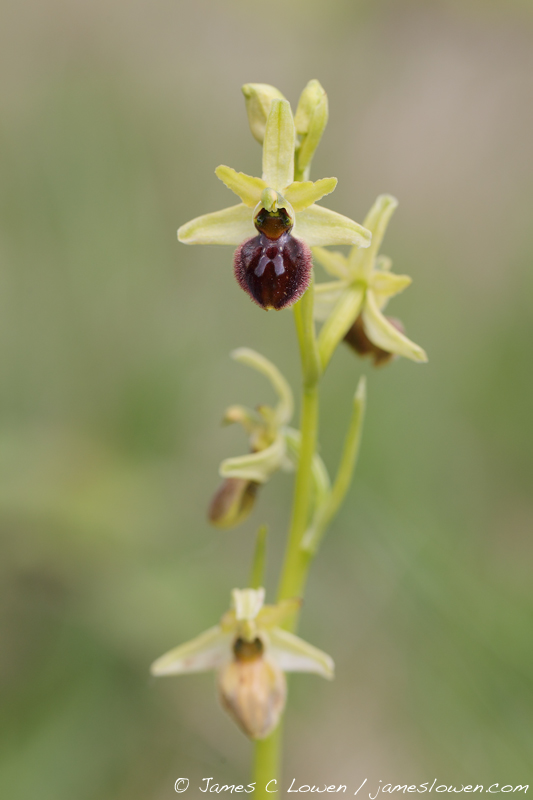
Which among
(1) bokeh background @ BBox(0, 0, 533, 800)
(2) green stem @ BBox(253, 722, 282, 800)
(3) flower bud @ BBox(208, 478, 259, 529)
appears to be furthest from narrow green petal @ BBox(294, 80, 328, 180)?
(1) bokeh background @ BBox(0, 0, 533, 800)

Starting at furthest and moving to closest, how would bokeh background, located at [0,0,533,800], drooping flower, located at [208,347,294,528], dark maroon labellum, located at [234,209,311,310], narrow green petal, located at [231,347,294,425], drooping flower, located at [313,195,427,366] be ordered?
1. bokeh background, located at [0,0,533,800]
2. narrow green petal, located at [231,347,294,425]
3. drooping flower, located at [208,347,294,528]
4. drooping flower, located at [313,195,427,366]
5. dark maroon labellum, located at [234,209,311,310]

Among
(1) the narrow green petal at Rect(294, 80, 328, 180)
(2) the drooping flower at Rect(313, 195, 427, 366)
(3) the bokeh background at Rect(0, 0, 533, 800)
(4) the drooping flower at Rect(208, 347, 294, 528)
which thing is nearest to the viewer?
(1) the narrow green petal at Rect(294, 80, 328, 180)

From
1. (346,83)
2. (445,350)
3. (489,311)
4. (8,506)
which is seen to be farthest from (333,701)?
(346,83)

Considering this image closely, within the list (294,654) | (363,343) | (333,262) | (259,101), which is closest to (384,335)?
(363,343)

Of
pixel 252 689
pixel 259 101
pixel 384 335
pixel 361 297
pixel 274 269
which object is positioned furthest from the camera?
pixel 361 297

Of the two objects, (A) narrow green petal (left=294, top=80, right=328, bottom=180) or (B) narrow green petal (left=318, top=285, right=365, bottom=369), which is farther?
(B) narrow green petal (left=318, top=285, right=365, bottom=369)

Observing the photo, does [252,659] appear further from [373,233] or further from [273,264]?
[373,233]

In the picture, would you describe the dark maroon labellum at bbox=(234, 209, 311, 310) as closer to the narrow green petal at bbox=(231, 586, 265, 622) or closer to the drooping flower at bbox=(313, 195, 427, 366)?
the drooping flower at bbox=(313, 195, 427, 366)

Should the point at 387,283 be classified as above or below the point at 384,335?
above
